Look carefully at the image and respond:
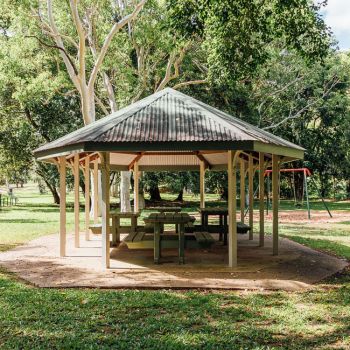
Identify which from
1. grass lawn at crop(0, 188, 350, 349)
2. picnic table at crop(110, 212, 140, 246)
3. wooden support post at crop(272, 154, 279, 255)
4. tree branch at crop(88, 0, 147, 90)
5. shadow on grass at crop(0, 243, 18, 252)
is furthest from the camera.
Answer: tree branch at crop(88, 0, 147, 90)

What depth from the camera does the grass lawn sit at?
16.4 ft

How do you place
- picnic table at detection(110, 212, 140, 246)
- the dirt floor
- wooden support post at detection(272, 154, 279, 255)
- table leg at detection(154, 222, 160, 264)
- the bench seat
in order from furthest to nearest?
picnic table at detection(110, 212, 140, 246) → wooden support post at detection(272, 154, 279, 255) → the bench seat → table leg at detection(154, 222, 160, 264) → the dirt floor

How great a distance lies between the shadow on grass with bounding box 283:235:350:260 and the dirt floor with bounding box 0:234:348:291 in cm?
49

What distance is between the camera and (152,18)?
21125 millimetres

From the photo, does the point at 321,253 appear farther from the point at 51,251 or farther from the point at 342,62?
the point at 342,62

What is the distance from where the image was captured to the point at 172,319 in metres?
5.84

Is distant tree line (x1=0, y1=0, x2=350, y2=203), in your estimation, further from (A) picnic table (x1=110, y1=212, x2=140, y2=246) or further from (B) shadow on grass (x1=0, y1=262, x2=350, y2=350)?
(B) shadow on grass (x1=0, y1=262, x2=350, y2=350)

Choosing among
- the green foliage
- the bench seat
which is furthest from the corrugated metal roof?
the bench seat

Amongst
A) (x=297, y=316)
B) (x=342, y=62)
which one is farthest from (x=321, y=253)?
(x=342, y=62)

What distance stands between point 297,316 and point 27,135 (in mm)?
26530

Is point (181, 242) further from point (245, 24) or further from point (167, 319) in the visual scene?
point (245, 24)

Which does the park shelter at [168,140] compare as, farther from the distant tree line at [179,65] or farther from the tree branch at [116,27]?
the tree branch at [116,27]

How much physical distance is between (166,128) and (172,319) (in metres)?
4.15

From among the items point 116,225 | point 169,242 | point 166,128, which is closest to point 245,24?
point 166,128
